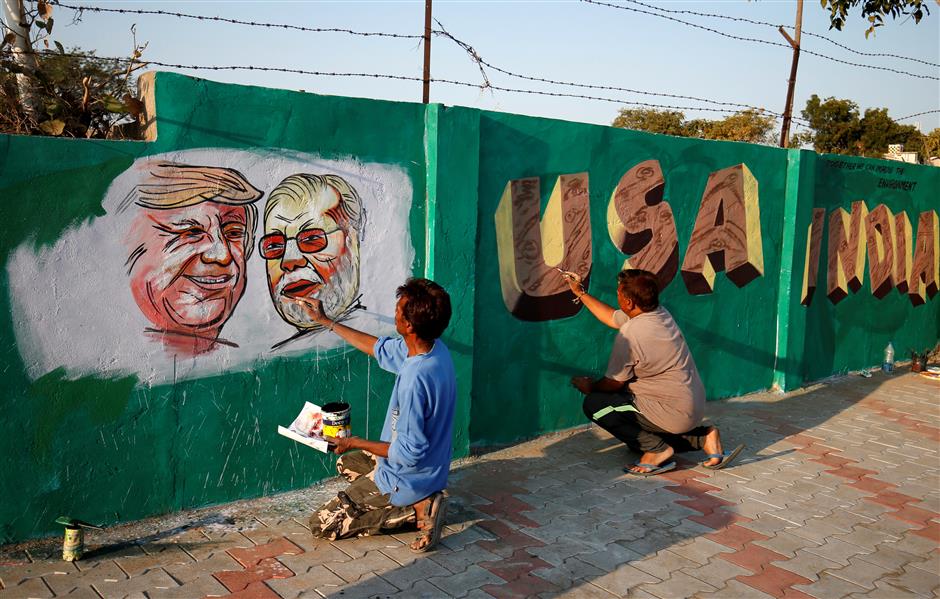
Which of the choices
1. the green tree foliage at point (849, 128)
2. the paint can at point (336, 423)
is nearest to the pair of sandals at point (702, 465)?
the paint can at point (336, 423)

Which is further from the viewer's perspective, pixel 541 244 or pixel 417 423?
pixel 541 244

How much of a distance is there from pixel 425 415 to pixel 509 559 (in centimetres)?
87

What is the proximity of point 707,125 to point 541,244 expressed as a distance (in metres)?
27.6

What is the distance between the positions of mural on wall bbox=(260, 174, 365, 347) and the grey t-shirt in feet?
5.82

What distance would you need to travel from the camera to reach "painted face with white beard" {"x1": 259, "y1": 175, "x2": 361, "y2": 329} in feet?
14.8

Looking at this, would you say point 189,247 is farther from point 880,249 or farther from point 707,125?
point 707,125

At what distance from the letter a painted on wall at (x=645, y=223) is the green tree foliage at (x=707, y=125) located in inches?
744

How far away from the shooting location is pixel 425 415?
379 centimetres

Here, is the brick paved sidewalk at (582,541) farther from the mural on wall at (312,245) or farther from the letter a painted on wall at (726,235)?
the letter a painted on wall at (726,235)

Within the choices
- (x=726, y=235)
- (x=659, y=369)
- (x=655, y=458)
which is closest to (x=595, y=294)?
(x=659, y=369)

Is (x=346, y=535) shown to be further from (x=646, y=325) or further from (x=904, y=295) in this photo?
(x=904, y=295)

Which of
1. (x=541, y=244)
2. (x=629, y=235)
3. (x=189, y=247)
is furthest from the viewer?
(x=629, y=235)

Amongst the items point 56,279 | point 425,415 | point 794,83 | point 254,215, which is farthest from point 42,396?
point 794,83

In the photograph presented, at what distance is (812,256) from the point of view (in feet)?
26.7
